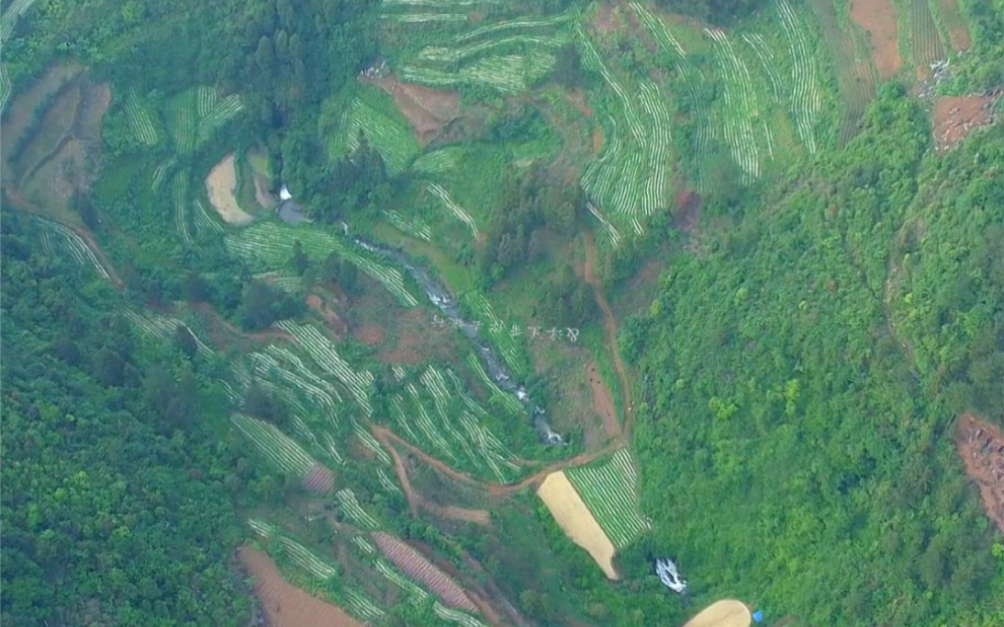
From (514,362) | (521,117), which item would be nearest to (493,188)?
(521,117)

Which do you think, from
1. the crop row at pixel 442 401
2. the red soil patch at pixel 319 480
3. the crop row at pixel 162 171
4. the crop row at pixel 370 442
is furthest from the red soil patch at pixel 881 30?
the crop row at pixel 162 171

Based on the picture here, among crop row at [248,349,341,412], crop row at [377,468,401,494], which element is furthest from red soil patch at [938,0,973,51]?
crop row at [248,349,341,412]

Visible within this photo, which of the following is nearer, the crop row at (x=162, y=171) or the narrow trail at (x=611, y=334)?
the narrow trail at (x=611, y=334)

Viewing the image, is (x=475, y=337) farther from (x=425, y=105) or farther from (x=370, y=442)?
(x=425, y=105)

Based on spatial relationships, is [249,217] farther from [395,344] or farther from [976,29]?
[976,29]

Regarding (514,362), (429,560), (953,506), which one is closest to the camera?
(953,506)

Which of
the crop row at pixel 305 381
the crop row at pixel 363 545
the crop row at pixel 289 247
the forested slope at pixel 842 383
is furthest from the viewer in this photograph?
the crop row at pixel 289 247

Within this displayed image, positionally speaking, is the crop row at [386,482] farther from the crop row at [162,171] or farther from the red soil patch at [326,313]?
the crop row at [162,171]
